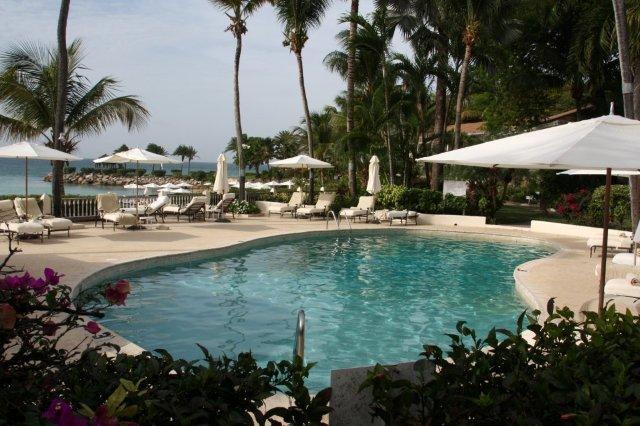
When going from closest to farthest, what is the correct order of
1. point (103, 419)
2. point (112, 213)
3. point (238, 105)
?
point (103, 419)
point (112, 213)
point (238, 105)

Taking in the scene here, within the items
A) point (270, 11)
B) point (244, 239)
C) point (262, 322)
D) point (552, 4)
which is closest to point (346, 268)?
Result: point (244, 239)

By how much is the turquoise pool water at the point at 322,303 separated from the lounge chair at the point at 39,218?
4.37m

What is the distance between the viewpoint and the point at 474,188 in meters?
21.5

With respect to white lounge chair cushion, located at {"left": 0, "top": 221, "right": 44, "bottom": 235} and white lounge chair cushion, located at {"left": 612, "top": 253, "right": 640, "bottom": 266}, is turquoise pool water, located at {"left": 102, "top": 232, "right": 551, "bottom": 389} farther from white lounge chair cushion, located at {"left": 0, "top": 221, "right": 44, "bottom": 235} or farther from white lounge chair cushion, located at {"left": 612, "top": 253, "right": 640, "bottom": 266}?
white lounge chair cushion, located at {"left": 0, "top": 221, "right": 44, "bottom": 235}

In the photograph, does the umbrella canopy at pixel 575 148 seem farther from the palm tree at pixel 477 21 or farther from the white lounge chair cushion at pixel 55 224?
the palm tree at pixel 477 21

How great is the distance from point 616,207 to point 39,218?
17.1 metres

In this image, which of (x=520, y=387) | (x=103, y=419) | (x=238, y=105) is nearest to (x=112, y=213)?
(x=238, y=105)

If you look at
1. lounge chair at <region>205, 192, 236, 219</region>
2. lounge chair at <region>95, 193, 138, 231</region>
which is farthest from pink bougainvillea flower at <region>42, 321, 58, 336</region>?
lounge chair at <region>205, 192, 236, 219</region>

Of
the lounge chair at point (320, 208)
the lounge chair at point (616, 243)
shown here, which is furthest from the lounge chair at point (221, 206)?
the lounge chair at point (616, 243)

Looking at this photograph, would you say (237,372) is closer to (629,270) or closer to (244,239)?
(629,270)

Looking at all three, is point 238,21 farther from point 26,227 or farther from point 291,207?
point 26,227

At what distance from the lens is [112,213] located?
16156 millimetres

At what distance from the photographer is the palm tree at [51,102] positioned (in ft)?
60.3

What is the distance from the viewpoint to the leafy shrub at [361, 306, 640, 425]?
213 cm
